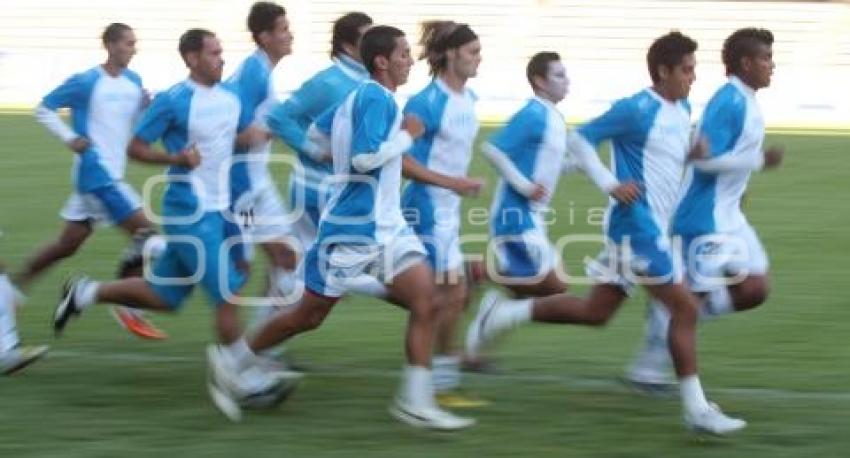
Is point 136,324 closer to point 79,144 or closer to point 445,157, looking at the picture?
point 79,144

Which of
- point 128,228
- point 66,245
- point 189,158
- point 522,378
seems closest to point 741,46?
point 522,378

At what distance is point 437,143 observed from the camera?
25.4 ft

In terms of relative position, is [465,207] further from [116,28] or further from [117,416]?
[117,416]

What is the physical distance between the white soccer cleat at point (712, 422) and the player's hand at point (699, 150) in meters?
1.10

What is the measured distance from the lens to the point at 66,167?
17219 mm

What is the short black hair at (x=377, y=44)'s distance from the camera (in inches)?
274

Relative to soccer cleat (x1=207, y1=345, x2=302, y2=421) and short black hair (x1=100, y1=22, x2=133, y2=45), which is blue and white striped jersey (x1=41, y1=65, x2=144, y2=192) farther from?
soccer cleat (x1=207, y1=345, x2=302, y2=421)

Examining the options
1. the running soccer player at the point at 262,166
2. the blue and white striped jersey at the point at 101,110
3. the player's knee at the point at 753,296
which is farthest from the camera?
the blue and white striped jersey at the point at 101,110

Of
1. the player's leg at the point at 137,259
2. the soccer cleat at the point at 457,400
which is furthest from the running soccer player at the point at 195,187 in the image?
the player's leg at the point at 137,259

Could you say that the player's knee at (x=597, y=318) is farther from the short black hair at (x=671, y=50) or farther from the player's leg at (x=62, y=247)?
the player's leg at (x=62, y=247)

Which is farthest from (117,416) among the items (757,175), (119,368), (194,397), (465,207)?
(757,175)

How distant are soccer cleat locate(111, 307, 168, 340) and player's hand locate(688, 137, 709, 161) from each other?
124 inches

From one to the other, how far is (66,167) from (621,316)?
892 cm

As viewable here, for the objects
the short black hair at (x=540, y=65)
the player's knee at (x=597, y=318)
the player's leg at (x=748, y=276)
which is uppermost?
the short black hair at (x=540, y=65)
